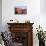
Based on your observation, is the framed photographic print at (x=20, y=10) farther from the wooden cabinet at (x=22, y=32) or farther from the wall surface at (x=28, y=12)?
the wooden cabinet at (x=22, y=32)

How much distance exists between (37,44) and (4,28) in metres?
1.55

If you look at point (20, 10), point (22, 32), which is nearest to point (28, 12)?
point (20, 10)

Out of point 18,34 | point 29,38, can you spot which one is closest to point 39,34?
point 29,38

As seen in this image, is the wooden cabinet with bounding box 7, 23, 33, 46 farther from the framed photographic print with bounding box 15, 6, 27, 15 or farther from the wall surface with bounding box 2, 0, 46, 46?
the framed photographic print with bounding box 15, 6, 27, 15

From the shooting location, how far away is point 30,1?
6172 millimetres

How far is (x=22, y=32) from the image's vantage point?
6.08m

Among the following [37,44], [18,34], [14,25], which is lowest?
[37,44]

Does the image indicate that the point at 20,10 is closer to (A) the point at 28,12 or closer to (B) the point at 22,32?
(A) the point at 28,12

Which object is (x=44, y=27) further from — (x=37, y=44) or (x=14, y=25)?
(x=14, y=25)

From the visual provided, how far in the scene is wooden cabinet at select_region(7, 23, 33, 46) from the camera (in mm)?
5996

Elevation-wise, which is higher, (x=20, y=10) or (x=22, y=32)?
(x=20, y=10)

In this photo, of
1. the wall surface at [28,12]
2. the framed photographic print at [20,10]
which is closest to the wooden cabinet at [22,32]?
the wall surface at [28,12]

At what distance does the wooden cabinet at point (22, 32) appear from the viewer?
5996 mm

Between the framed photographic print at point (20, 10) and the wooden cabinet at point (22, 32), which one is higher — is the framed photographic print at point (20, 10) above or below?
above
